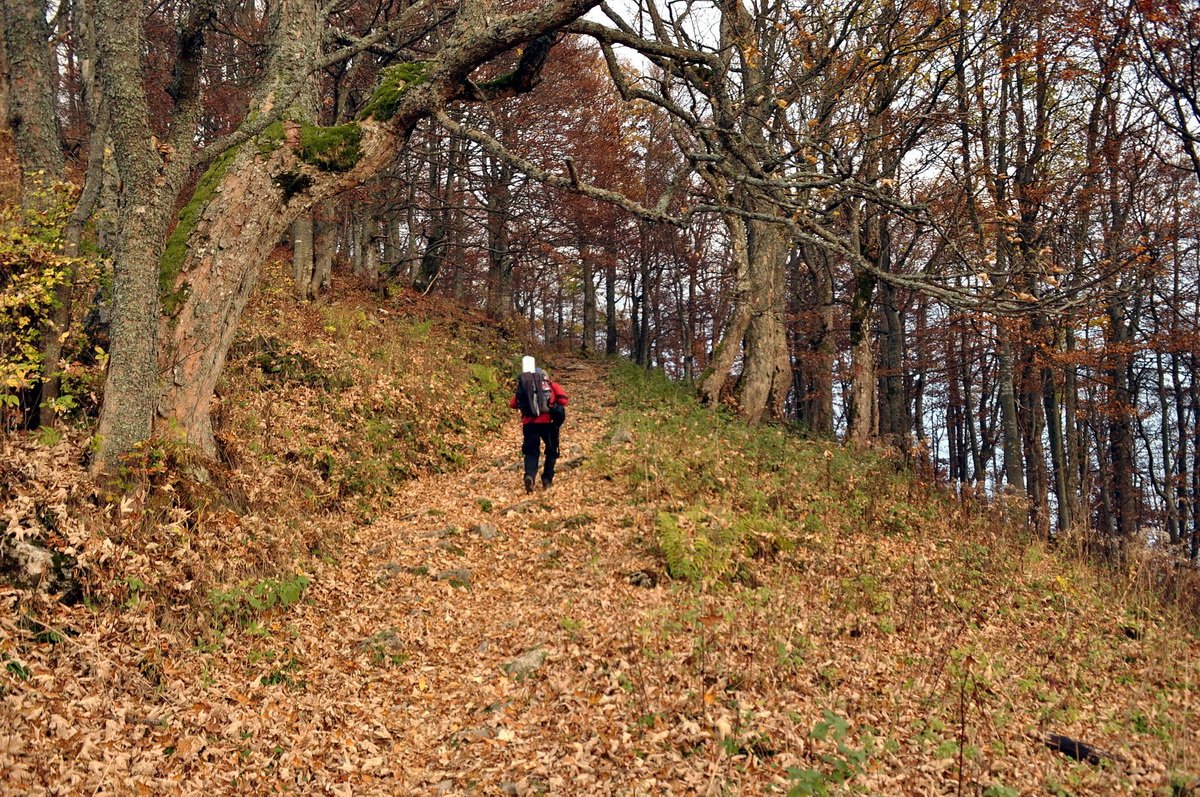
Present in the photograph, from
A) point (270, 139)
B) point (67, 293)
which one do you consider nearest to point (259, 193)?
point (270, 139)

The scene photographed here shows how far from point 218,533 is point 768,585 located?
5.42 meters

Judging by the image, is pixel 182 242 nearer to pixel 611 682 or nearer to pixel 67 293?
pixel 67 293

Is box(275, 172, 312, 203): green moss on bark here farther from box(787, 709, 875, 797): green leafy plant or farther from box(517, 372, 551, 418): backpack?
box(787, 709, 875, 797): green leafy plant

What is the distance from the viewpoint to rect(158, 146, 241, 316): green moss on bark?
6805 mm

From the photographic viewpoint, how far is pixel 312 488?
27.9ft

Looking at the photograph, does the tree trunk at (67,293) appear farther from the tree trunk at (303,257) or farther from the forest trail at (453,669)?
the tree trunk at (303,257)

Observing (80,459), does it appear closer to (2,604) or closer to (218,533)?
(218,533)

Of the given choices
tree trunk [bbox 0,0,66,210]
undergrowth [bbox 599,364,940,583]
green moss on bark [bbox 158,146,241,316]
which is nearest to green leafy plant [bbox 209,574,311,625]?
green moss on bark [bbox 158,146,241,316]

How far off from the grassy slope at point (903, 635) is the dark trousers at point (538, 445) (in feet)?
2.88

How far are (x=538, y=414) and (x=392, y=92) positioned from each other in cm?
447

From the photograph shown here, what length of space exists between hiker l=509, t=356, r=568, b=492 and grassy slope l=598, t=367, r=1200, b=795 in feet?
3.14

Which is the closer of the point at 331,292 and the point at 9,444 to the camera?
the point at 9,444

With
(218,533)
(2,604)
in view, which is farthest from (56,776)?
(218,533)

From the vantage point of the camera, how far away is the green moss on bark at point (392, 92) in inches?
295
